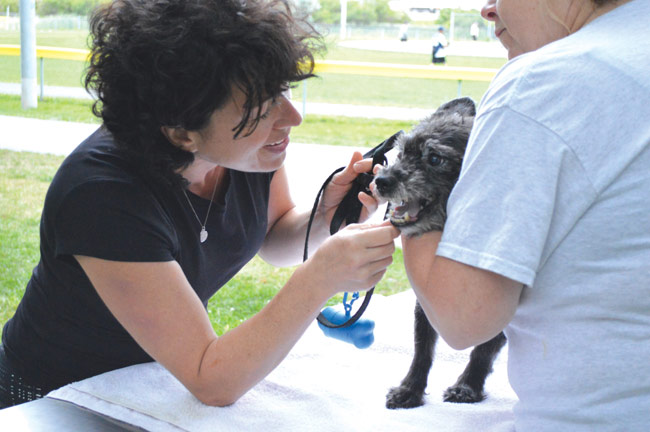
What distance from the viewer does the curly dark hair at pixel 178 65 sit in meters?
1.58

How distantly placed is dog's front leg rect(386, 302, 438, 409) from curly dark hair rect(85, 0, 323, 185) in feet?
2.30

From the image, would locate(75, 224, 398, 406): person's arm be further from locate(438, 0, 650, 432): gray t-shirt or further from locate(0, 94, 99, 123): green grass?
locate(0, 94, 99, 123): green grass

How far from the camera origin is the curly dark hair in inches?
62.2

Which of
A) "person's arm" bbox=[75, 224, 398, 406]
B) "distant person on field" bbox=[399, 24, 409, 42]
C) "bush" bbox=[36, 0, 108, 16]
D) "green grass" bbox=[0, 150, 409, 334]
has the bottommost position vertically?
"distant person on field" bbox=[399, 24, 409, 42]

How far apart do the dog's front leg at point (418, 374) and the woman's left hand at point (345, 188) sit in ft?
1.04

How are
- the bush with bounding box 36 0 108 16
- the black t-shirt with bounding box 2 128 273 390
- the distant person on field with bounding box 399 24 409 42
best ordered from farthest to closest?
the distant person on field with bounding box 399 24 409 42 → the bush with bounding box 36 0 108 16 → the black t-shirt with bounding box 2 128 273 390

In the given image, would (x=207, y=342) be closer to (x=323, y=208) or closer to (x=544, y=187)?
(x=323, y=208)

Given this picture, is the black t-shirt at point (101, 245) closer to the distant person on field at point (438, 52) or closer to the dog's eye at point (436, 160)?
the dog's eye at point (436, 160)

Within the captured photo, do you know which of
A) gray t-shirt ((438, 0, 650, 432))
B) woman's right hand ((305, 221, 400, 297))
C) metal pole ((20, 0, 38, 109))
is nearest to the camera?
gray t-shirt ((438, 0, 650, 432))

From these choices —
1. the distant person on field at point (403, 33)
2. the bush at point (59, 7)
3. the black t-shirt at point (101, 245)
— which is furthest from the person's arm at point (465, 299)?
the distant person on field at point (403, 33)

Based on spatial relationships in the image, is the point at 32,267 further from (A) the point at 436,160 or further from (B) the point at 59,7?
(B) the point at 59,7

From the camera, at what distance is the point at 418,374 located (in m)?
1.80

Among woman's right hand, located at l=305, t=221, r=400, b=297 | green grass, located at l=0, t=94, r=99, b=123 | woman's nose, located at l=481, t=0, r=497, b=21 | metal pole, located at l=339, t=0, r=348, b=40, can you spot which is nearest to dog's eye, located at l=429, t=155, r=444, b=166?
woman's right hand, located at l=305, t=221, r=400, b=297

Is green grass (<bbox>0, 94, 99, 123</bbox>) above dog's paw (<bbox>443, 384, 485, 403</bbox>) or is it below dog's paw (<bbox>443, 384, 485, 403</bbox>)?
below
